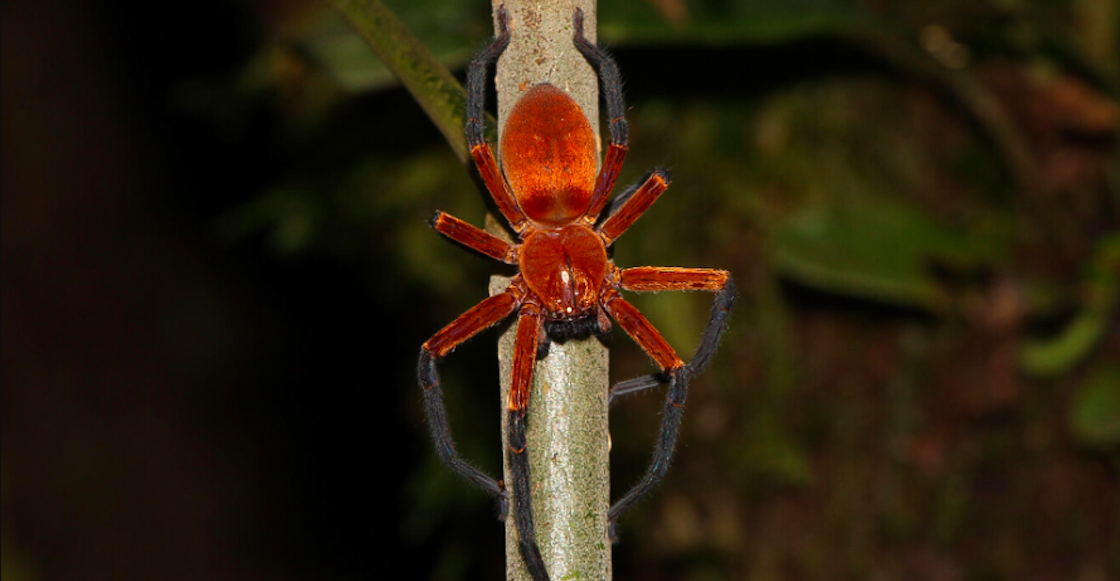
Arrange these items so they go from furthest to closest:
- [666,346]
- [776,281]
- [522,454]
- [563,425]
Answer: [776,281] < [666,346] < [522,454] < [563,425]

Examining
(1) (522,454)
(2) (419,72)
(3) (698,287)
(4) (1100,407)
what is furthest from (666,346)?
(4) (1100,407)

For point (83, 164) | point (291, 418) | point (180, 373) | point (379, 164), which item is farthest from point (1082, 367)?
point (83, 164)

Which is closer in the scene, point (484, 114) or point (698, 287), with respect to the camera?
point (484, 114)

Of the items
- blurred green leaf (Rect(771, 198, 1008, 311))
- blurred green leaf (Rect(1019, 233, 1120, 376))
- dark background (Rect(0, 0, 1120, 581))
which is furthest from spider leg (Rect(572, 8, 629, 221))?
blurred green leaf (Rect(1019, 233, 1120, 376))

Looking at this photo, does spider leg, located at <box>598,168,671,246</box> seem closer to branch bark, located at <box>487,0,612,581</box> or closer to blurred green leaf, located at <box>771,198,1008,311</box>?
branch bark, located at <box>487,0,612,581</box>

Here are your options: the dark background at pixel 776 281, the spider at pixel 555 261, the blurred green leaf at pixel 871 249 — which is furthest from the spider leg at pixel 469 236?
the blurred green leaf at pixel 871 249

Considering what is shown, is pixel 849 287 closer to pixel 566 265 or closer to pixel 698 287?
pixel 698 287

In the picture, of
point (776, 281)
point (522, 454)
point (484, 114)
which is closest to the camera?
point (522, 454)

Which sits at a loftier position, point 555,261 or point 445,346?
point 555,261
